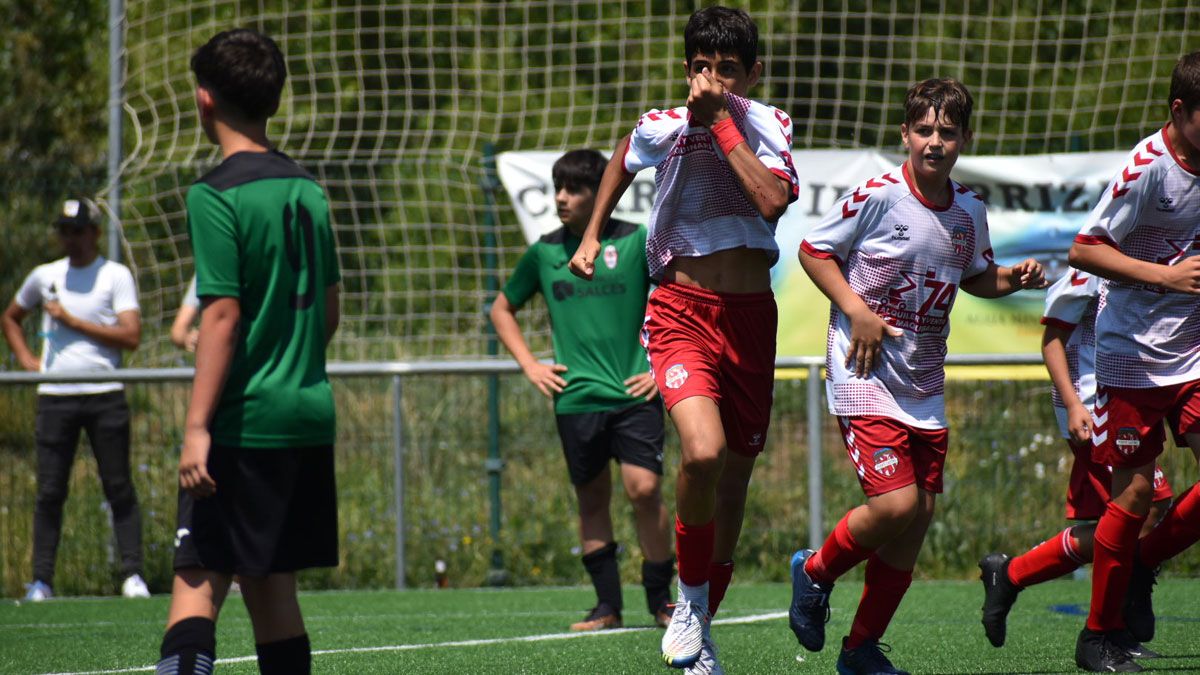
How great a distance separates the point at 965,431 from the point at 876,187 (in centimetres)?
502

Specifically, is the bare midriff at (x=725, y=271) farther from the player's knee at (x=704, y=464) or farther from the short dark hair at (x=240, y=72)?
the short dark hair at (x=240, y=72)

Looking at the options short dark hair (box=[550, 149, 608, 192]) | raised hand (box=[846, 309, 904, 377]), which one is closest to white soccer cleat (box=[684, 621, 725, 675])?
raised hand (box=[846, 309, 904, 377])

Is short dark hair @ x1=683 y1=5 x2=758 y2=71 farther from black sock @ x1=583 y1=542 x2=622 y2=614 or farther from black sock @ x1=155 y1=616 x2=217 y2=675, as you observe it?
black sock @ x1=583 y1=542 x2=622 y2=614

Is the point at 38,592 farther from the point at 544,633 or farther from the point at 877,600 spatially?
the point at 877,600

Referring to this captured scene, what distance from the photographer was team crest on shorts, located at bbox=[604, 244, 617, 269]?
7051mm

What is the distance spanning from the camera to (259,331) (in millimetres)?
3562

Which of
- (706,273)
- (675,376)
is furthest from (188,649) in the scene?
(706,273)

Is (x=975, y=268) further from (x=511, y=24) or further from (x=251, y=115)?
(x=511, y=24)

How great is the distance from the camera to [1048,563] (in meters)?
5.65

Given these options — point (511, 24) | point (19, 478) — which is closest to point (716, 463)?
point (19, 478)

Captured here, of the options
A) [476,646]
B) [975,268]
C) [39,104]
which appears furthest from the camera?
[39,104]

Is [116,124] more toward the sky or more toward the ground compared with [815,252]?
more toward the ground

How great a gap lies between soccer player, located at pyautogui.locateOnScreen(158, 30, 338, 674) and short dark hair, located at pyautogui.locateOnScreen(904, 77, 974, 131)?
2078 millimetres

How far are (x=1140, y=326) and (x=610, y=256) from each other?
2699mm
